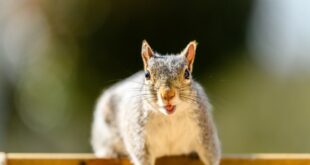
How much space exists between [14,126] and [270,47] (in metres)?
1.20

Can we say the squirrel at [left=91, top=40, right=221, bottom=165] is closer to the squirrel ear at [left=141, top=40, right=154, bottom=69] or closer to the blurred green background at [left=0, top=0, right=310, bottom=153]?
the squirrel ear at [left=141, top=40, right=154, bottom=69]

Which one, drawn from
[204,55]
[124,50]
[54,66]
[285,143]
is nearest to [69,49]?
[54,66]

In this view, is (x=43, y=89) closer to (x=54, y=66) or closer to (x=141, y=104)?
(x=54, y=66)

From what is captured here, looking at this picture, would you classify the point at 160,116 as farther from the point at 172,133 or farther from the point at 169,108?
the point at 169,108

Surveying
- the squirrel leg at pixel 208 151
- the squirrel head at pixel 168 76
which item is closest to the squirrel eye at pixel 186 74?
the squirrel head at pixel 168 76

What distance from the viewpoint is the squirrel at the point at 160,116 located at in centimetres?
154

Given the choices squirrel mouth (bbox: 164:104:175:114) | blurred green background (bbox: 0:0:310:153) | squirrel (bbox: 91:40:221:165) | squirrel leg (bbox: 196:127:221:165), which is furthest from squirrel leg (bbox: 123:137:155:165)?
blurred green background (bbox: 0:0:310:153)

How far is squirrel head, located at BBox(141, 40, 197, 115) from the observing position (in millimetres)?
1519

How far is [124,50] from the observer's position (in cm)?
273

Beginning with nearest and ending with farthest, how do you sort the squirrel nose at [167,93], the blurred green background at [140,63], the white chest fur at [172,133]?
the squirrel nose at [167,93]
the white chest fur at [172,133]
the blurred green background at [140,63]

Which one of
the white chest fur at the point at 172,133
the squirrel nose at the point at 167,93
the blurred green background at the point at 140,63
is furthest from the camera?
the blurred green background at the point at 140,63

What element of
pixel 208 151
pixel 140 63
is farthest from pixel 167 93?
pixel 140 63

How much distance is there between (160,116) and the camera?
170cm

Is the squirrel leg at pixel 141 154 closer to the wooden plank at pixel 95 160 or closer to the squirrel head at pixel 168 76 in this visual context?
the wooden plank at pixel 95 160
